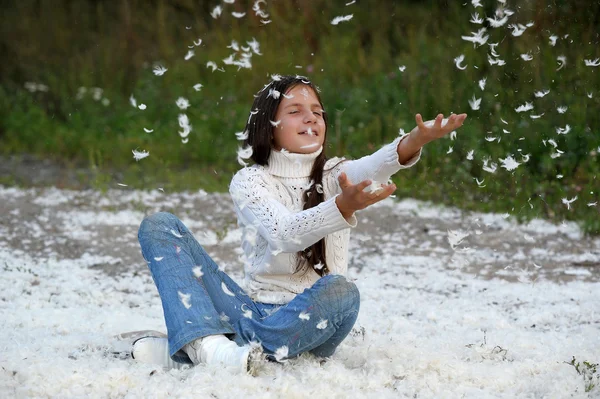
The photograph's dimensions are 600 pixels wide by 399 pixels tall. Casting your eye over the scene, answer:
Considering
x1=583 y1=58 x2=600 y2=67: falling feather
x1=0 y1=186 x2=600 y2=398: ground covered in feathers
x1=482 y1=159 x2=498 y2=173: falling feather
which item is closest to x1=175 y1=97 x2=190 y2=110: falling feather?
x1=0 y1=186 x2=600 y2=398: ground covered in feathers

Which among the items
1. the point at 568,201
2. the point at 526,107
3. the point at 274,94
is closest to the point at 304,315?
the point at 274,94

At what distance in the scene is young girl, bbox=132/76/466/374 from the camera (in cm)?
268

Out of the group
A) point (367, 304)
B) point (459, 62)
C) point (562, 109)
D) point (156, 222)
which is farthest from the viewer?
point (459, 62)

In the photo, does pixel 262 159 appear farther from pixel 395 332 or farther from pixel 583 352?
pixel 583 352

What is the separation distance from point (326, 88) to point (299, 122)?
184 inches

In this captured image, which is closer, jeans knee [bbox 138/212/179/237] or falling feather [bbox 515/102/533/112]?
jeans knee [bbox 138/212/179/237]

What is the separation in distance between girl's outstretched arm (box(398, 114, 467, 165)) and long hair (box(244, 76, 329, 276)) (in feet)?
0.91

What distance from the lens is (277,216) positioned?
267 cm

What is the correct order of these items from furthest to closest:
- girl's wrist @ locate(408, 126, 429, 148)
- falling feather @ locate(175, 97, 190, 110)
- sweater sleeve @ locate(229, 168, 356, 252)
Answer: falling feather @ locate(175, 97, 190, 110)
girl's wrist @ locate(408, 126, 429, 148)
sweater sleeve @ locate(229, 168, 356, 252)

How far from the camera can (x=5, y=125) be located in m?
8.10

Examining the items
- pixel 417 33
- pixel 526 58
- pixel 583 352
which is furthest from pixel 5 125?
pixel 583 352

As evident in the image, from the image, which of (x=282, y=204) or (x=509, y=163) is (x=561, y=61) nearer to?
(x=509, y=163)

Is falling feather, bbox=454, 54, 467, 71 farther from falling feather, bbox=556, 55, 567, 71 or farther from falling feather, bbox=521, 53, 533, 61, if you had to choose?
falling feather, bbox=556, 55, 567, 71

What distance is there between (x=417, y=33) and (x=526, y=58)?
5.09 feet
